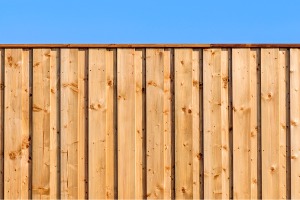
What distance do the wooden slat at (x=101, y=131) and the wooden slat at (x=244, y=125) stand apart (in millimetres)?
1409

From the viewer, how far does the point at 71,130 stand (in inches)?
178

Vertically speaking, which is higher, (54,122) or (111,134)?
(54,122)

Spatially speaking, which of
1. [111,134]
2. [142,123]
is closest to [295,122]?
[142,123]

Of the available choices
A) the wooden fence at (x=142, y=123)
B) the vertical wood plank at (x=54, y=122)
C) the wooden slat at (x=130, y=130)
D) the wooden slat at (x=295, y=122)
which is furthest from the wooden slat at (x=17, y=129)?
the wooden slat at (x=295, y=122)

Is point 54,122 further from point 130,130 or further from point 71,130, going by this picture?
point 130,130

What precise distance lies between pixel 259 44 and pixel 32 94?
268 centimetres

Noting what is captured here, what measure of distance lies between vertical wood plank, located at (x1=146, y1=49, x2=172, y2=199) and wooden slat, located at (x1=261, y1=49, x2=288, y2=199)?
1.11 meters

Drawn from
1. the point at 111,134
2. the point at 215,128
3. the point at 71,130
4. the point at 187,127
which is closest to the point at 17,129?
Result: the point at 71,130

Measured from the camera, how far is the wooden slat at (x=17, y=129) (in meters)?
4.57

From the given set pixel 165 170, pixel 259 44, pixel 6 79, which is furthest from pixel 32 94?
pixel 259 44

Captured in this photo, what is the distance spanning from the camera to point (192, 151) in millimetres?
4516

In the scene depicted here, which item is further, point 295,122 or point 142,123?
point 295,122

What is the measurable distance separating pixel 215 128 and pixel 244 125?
34 cm

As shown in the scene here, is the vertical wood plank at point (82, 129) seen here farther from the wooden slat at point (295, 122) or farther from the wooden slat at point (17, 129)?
the wooden slat at point (295, 122)
